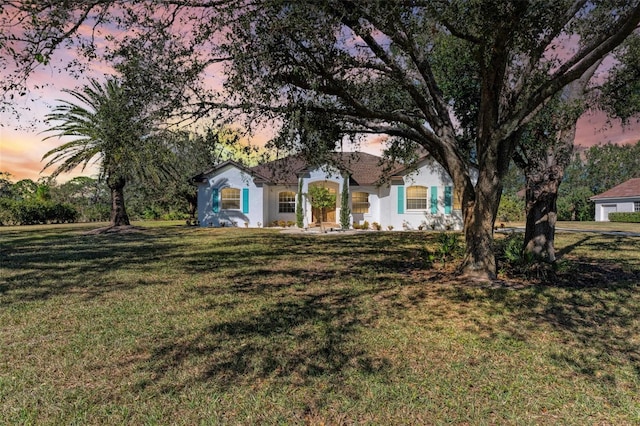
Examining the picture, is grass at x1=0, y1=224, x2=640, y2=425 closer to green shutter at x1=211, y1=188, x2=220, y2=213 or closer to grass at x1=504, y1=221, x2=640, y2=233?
green shutter at x1=211, y1=188, x2=220, y2=213

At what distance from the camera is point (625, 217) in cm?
3334

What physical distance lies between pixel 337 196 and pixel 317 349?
64.5 ft

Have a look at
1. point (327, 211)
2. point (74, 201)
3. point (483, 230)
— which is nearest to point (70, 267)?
point (483, 230)

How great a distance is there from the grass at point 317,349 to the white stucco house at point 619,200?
34.9 meters

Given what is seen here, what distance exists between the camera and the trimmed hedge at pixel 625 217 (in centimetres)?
3244

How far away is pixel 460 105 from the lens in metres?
11.7

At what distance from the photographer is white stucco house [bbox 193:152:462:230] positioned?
21781 mm

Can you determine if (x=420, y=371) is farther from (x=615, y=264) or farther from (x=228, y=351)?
(x=615, y=264)

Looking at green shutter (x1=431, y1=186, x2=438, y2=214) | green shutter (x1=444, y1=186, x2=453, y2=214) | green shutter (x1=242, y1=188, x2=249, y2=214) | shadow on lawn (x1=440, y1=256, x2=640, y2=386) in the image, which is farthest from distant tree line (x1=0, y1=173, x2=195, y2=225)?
shadow on lawn (x1=440, y1=256, x2=640, y2=386)

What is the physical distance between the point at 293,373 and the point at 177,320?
235 centimetres

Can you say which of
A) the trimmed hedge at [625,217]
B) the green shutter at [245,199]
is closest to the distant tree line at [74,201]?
the green shutter at [245,199]

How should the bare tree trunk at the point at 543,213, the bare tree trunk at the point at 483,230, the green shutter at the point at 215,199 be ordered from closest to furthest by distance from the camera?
the bare tree trunk at the point at 483,230, the bare tree trunk at the point at 543,213, the green shutter at the point at 215,199

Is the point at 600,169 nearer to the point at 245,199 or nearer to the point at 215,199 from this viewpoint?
the point at 245,199

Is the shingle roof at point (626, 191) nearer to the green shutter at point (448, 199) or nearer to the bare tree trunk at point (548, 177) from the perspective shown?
the green shutter at point (448, 199)
